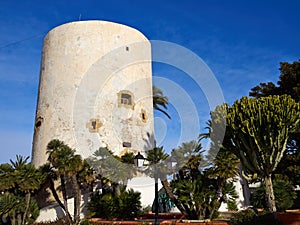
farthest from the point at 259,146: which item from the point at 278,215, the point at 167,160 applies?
the point at 167,160

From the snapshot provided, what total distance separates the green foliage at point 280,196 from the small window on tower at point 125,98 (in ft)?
30.0

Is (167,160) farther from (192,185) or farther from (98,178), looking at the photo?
(98,178)

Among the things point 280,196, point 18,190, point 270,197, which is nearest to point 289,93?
point 280,196

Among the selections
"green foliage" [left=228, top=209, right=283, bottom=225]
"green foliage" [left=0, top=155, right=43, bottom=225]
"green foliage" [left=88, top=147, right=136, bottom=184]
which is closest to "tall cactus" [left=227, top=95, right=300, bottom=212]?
"green foliage" [left=228, top=209, right=283, bottom=225]

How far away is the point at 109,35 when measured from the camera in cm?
2059

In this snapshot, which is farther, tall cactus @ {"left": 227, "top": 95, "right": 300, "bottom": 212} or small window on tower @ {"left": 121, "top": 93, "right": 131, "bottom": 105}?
small window on tower @ {"left": 121, "top": 93, "right": 131, "bottom": 105}

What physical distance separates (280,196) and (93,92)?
465 inches

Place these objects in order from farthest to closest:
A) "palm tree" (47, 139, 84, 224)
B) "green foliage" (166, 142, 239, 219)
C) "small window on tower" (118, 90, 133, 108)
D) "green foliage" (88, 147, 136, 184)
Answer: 1. "small window on tower" (118, 90, 133, 108)
2. "green foliage" (88, 147, 136, 184)
3. "palm tree" (47, 139, 84, 224)
4. "green foliage" (166, 142, 239, 219)

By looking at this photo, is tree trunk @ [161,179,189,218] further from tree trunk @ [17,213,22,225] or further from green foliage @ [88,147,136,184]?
tree trunk @ [17,213,22,225]

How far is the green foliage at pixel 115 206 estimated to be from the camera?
13.9 metres

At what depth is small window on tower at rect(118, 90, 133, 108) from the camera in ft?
65.2

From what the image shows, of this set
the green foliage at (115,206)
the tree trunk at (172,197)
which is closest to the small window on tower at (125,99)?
the green foliage at (115,206)

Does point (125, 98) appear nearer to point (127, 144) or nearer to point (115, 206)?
point (127, 144)

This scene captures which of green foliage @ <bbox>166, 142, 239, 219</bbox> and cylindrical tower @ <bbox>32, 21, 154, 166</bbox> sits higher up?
cylindrical tower @ <bbox>32, 21, 154, 166</bbox>
